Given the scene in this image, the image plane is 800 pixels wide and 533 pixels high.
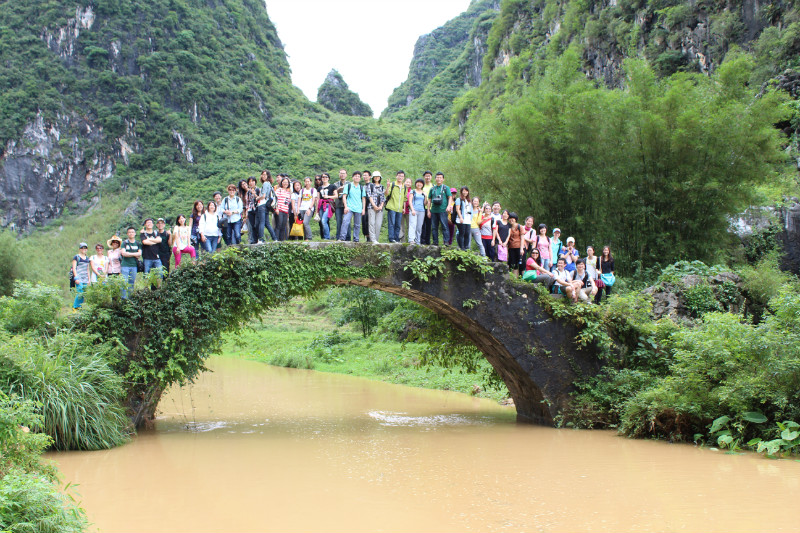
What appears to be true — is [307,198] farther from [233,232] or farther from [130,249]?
[130,249]

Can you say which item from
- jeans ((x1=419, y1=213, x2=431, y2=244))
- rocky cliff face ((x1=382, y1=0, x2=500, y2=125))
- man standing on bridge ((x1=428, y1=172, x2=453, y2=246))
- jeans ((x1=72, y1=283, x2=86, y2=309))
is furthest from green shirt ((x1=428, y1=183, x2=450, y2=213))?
rocky cliff face ((x1=382, y1=0, x2=500, y2=125))

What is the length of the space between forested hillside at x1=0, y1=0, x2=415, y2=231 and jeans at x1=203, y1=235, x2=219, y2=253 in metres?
42.6

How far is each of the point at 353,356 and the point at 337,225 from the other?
1384 cm

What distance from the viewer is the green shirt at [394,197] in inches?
457

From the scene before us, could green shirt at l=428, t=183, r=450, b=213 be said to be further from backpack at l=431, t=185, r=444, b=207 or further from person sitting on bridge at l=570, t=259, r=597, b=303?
person sitting on bridge at l=570, t=259, r=597, b=303

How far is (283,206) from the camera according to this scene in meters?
11.4

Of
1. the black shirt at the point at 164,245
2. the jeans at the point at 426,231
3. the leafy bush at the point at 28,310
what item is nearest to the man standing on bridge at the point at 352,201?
the jeans at the point at 426,231

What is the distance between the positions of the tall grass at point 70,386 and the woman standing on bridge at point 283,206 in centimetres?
350

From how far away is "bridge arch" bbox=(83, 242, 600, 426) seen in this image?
10.3m

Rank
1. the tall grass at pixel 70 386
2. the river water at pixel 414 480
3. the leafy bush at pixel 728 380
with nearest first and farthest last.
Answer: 1. the river water at pixel 414 480
2. the tall grass at pixel 70 386
3. the leafy bush at pixel 728 380

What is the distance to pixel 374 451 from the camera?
31.9 ft

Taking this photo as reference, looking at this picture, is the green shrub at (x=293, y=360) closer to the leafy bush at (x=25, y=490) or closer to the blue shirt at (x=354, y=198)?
the blue shirt at (x=354, y=198)

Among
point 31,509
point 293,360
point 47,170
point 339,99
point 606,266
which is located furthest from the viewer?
point 339,99

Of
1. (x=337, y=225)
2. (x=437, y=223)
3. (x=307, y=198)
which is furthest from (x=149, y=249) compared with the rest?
(x=437, y=223)
